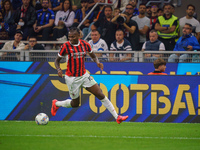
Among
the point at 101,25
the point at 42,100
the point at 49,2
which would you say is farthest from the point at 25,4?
the point at 42,100

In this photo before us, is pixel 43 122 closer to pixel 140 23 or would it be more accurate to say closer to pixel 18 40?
pixel 18 40

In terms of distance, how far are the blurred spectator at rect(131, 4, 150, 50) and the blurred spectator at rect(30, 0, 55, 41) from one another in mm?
3244

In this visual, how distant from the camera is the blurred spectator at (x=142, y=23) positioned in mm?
14320

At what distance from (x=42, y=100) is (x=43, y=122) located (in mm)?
1364

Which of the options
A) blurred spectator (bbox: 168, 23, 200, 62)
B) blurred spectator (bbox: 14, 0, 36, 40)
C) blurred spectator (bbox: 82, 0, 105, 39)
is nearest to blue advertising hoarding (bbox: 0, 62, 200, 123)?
blurred spectator (bbox: 168, 23, 200, 62)

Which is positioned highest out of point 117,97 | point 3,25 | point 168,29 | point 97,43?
point 168,29

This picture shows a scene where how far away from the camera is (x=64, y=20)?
1576cm

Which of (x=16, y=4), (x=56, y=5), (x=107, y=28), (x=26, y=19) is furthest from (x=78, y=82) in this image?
(x=16, y=4)

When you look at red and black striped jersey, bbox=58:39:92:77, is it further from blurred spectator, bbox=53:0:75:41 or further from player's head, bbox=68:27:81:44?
blurred spectator, bbox=53:0:75:41

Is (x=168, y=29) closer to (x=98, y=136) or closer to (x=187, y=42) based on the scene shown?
(x=187, y=42)

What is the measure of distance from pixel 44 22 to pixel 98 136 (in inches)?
363

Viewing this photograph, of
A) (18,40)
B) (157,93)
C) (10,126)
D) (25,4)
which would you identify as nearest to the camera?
(10,126)

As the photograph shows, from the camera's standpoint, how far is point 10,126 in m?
8.76

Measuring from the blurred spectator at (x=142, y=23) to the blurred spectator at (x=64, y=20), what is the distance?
2604 millimetres
